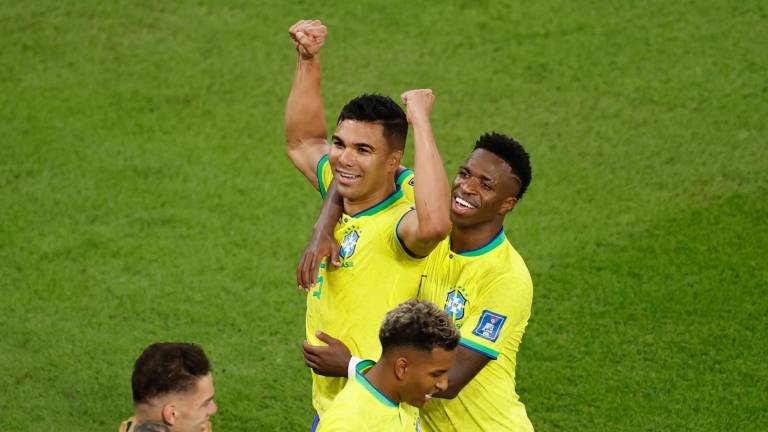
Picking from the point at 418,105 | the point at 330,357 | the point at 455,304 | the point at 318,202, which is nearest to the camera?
the point at 418,105

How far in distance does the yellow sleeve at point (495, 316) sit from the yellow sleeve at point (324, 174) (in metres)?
1.03

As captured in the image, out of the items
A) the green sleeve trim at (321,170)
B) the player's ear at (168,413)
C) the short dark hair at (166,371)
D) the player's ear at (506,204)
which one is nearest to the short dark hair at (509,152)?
the player's ear at (506,204)

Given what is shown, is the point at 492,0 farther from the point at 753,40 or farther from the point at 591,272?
the point at 591,272

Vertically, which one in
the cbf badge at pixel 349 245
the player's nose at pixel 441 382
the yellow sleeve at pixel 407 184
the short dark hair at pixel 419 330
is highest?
the yellow sleeve at pixel 407 184

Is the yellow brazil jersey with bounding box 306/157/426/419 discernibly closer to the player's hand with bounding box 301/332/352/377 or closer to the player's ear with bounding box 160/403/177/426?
the player's hand with bounding box 301/332/352/377

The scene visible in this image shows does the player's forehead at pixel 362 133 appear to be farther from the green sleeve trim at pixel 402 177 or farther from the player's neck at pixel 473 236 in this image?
the player's neck at pixel 473 236

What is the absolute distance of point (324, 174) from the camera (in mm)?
5777

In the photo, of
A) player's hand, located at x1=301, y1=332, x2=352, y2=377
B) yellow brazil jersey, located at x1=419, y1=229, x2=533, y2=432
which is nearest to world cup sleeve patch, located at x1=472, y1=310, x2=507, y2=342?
yellow brazil jersey, located at x1=419, y1=229, x2=533, y2=432

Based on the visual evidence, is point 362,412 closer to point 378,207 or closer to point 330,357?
point 330,357

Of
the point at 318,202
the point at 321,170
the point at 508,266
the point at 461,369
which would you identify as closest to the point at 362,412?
the point at 461,369

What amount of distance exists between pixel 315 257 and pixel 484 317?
79cm

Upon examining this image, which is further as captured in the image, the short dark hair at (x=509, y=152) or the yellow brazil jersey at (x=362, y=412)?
the short dark hair at (x=509, y=152)

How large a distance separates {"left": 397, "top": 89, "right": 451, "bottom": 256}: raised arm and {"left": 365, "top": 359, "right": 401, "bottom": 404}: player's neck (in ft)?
2.00

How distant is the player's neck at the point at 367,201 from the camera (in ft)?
17.4
